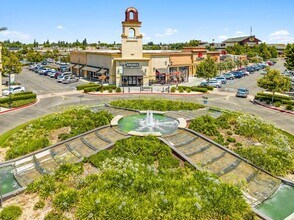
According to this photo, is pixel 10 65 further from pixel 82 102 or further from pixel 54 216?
pixel 54 216

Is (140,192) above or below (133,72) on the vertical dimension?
below

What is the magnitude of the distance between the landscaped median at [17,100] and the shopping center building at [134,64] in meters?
16.5

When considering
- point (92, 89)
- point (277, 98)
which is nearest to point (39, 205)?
point (92, 89)

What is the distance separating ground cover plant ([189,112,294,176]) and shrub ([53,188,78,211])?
1244 cm

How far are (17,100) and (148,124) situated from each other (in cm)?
2464

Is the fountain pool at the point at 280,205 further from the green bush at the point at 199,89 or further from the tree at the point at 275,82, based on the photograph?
the green bush at the point at 199,89

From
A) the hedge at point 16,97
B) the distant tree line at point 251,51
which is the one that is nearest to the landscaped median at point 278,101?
the hedge at point 16,97

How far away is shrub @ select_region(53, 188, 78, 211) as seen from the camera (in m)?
14.0

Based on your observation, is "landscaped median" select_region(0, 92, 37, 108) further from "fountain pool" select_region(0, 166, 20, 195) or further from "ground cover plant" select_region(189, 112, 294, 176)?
"ground cover plant" select_region(189, 112, 294, 176)

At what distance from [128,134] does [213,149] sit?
→ 269 inches

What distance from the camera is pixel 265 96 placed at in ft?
146

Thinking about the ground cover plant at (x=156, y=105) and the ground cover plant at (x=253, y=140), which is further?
the ground cover plant at (x=156, y=105)

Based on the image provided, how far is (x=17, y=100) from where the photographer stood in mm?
41094

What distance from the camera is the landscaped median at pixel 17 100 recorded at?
1537 inches
